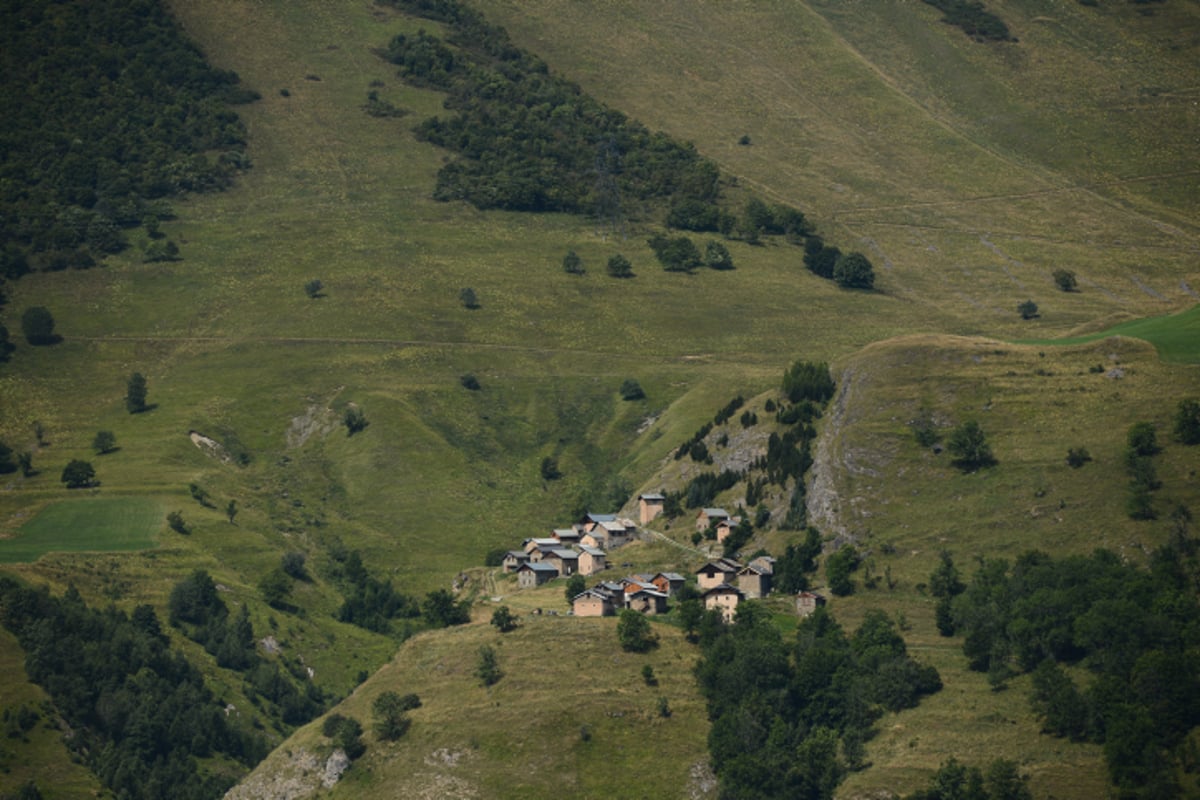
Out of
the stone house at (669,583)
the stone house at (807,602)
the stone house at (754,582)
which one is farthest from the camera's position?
the stone house at (669,583)

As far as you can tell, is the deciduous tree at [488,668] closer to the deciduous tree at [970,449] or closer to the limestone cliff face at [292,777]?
the limestone cliff face at [292,777]

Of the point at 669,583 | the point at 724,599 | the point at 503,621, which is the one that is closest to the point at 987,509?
the point at 724,599

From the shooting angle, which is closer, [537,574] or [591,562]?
[591,562]

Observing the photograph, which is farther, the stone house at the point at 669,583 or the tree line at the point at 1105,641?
the stone house at the point at 669,583

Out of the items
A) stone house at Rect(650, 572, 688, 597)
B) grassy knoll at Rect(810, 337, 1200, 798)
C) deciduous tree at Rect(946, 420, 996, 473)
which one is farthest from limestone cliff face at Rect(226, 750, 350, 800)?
deciduous tree at Rect(946, 420, 996, 473)

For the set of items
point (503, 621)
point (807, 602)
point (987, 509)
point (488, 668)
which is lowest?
point (488, 668)

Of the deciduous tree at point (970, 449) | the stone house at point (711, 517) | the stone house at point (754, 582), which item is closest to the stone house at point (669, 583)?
the stone house at point (754, 582)

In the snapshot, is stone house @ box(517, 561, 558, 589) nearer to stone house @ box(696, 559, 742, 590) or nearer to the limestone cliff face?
stone house @ box(696, 559, 742, 590)

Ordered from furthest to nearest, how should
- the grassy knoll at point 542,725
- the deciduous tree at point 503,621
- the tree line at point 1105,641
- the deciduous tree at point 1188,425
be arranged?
the deciduous tree at point 1188,425, the deciduous tree at point 503,621, the grassy knoll at point 542,725, the tree line at point 1105,641

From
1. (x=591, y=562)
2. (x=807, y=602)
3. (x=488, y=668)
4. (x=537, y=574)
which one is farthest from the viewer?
(x=537, y=574)

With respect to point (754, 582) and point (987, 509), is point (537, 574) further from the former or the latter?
point (987, 509)

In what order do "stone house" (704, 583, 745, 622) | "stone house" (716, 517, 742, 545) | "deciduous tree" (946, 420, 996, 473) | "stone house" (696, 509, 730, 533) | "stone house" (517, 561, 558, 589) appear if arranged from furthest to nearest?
"stone house" (517, 561, 558, 589)
"stone house" (696, 509, 730, 533)
"stone house" (716, 517, 742, 545)
"deciduous tree" (946, 420, 996, 473)
"stone house" (704, 583, 745, 622)

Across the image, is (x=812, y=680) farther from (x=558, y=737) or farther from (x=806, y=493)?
(x=806, y=493)
